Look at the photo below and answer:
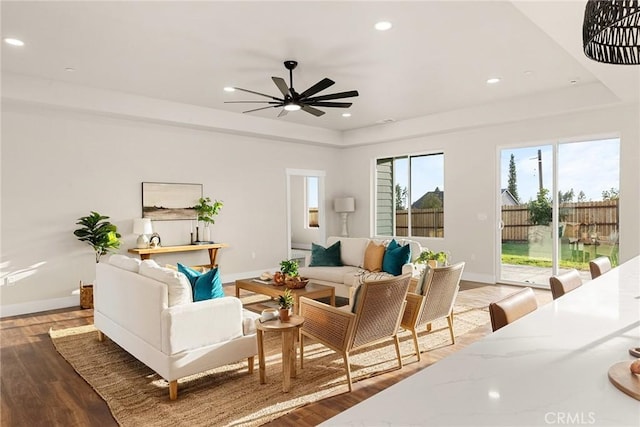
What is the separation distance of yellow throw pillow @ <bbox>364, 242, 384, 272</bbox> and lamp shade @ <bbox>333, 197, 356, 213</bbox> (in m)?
3.39

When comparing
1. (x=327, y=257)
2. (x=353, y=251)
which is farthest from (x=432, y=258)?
(x=327, y=257)

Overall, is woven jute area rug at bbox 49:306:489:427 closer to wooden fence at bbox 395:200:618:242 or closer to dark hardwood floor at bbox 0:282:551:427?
dark hardwood floor at bbox 0:282:551:427

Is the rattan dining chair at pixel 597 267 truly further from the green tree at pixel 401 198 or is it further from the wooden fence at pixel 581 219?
the green tree at pixel 401 198

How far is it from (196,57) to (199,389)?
3433mm

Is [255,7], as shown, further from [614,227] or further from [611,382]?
[614,227]

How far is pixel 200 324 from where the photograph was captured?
305cm

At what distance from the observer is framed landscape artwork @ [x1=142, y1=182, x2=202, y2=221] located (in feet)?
21.7

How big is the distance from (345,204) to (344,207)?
7 centimetres

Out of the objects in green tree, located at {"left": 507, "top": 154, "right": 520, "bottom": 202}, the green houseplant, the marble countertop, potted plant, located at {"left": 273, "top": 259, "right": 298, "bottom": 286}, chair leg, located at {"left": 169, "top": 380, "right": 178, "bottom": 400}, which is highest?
green tree, located at {"left": 507, "top": 154, "right": 520, "bottom": 202}

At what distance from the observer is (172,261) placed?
698 centimetres

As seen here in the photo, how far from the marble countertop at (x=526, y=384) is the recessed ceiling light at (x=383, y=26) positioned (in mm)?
3094

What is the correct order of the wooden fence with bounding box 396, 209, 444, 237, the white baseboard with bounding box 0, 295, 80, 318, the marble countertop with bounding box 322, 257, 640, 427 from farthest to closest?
the wooden fence with bounding box 396, 209, 444, 237 < the white baseboard with bounding box 0, 295, 80, 318 < the marble countertop with bounding box 322, 257, 640, 427

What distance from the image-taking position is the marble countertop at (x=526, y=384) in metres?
0.85

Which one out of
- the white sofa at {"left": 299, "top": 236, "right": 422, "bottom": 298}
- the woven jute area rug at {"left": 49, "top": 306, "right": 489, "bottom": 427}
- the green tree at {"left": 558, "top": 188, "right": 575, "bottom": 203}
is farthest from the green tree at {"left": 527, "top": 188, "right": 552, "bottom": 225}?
the woven jute area rug at {"left": 49, "top": 306, "right": 489, "bottom": 427}
